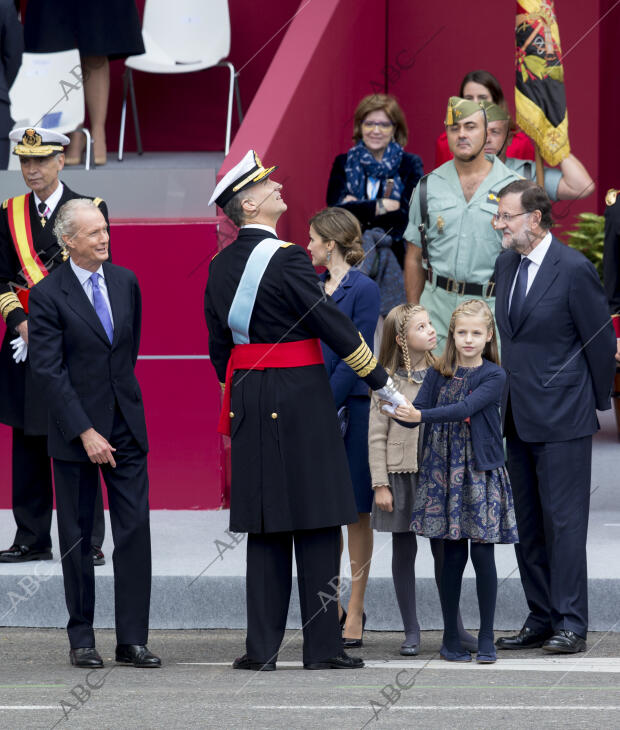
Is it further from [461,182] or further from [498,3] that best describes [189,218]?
[498,3]

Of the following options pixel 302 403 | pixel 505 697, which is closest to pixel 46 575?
pixel 302 403

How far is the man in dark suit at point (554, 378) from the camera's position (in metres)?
6.80

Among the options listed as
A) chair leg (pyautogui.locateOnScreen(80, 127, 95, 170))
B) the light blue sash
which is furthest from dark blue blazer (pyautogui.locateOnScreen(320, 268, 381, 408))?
chair leg (pyautogui.locateOnScreen(80, 127, 95, 170))

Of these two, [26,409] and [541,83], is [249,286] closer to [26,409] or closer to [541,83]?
[26,409]

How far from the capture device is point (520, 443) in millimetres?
7012

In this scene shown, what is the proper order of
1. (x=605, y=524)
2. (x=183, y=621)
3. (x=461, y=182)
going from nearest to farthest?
(x=183, y=621)
(x=461, y=182)
(x=605, y=524)

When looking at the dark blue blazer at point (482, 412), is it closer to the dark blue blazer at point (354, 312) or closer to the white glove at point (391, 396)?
the white glove at point (391, 396)

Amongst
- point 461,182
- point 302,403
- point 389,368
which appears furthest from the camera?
point 461,182

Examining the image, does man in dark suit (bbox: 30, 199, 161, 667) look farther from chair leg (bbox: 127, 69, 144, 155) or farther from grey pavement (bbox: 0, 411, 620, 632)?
chair leg (bbox: 127, 69, 144, 155)

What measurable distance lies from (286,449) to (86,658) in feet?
3.72

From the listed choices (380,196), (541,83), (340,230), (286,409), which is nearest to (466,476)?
Result: (286,409)

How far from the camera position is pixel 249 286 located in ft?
21.0

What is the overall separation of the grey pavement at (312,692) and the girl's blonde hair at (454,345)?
3.78ft

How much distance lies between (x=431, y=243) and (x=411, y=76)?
4.24 m
